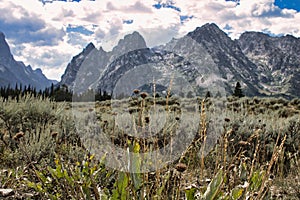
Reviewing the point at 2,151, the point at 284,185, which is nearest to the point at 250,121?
the point at 284,185

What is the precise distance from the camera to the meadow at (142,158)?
2375 mm

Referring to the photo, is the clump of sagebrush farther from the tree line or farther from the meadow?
the tree line

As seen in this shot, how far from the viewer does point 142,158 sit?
302 centimetres

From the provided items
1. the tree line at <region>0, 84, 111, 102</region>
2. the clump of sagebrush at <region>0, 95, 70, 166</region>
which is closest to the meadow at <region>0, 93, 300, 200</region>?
the clump of sagebrush at <region>0, 95, 70, 166</region>

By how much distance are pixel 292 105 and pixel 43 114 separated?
14.9m

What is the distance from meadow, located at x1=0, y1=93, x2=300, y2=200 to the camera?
2.38 m

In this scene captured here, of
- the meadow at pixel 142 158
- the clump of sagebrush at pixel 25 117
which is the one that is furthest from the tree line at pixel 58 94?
the meadow at pixel 142 158

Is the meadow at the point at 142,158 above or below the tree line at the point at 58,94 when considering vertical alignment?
below

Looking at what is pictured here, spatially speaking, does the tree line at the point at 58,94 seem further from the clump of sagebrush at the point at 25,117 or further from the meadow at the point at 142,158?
the meadow at the point at 142,158

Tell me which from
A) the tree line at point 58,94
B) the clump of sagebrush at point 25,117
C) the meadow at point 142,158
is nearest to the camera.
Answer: the meadow at point 142,158

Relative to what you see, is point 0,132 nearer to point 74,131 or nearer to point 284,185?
point 74,131

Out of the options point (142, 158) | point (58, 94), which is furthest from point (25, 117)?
point (58, 94)

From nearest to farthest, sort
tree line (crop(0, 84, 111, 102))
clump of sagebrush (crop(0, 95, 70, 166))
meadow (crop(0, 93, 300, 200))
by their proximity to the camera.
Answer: meadow (crop(0, 93, 300, 200)) → clump of sagebrush (crop(0, 95, 70, 166)) → tree line (crop(0, 84, 111, 102))

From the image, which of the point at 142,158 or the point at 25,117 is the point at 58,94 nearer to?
the point at 25,117
